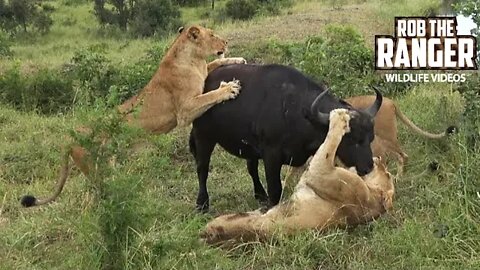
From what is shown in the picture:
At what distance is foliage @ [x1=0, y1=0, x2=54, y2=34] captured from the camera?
21.8 metres

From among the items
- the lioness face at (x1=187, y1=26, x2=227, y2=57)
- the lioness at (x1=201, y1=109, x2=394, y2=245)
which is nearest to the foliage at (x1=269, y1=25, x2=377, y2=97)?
the lioness face at (x1=187, y1=26, x2=227, y2=57)

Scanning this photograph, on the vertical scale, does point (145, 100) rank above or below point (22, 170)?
above

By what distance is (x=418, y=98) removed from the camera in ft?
26.5

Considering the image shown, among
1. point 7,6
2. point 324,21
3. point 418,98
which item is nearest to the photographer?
point 418,98

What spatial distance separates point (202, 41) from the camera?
21.3ft


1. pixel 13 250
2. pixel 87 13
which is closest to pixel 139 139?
pixel 13 250

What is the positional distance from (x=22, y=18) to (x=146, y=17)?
13.6 feet

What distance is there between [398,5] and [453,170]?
44.9 feet

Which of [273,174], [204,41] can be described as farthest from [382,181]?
[204,41]

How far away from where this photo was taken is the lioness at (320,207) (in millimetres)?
4828

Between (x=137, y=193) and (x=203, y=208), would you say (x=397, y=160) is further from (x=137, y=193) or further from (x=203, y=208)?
(x=137, y=193)

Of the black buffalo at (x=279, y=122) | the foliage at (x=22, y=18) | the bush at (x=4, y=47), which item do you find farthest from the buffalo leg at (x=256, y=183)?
the foliage at (x=22, y=18)

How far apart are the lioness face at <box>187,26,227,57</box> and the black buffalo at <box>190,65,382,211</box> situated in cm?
67

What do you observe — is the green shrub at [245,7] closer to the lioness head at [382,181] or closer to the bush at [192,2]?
the bush at [192,2]
